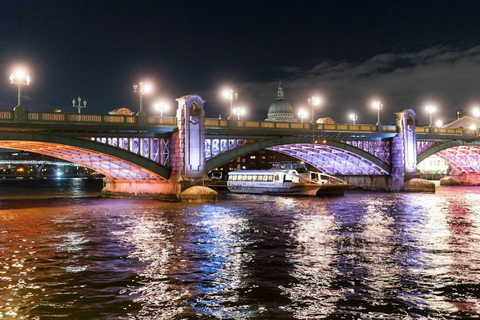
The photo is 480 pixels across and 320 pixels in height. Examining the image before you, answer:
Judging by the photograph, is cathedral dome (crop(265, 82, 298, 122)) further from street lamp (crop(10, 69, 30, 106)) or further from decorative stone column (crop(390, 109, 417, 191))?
street lamp (crop(10, 69, 30, 106))

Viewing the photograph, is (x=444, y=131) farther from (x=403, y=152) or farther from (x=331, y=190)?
(x=331, y=190)

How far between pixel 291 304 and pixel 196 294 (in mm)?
2988

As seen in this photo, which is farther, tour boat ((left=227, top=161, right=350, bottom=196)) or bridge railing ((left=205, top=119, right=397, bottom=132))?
tour boat ((left=227, top=161, right=350, bottom=196))

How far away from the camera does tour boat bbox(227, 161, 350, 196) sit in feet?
204

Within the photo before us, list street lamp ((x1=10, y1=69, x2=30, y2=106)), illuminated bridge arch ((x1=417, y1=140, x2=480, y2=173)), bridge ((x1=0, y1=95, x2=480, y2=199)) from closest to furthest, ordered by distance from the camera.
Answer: street lamp ((x1=10, y1=69, x2=30, y2=106)) → bridge ((x1=0, y1=95, x2=480, y2=199)) → illuminated bridge arch ((x1=417, y1=140, x2=480, y2=173))

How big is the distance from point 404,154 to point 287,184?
20.6 metres

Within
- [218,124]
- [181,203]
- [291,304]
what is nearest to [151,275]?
[291,304]

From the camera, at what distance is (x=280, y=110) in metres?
170

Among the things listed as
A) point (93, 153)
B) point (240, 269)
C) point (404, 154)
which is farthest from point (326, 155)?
point (240, 269)

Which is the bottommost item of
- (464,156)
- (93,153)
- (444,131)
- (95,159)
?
(95,159)

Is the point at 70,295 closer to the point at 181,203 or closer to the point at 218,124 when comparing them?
the point at 181,203

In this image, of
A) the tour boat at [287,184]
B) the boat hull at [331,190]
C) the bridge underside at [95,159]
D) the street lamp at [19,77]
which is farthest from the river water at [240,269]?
the tour boat at [287,184]

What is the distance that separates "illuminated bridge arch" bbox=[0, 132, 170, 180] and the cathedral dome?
10995 centimetres

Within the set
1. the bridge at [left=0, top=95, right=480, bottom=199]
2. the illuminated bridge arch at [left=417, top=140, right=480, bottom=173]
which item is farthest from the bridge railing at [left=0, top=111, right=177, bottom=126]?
the illuminated bridge arch at [left=417, top=140, right=480, bottom=173]
